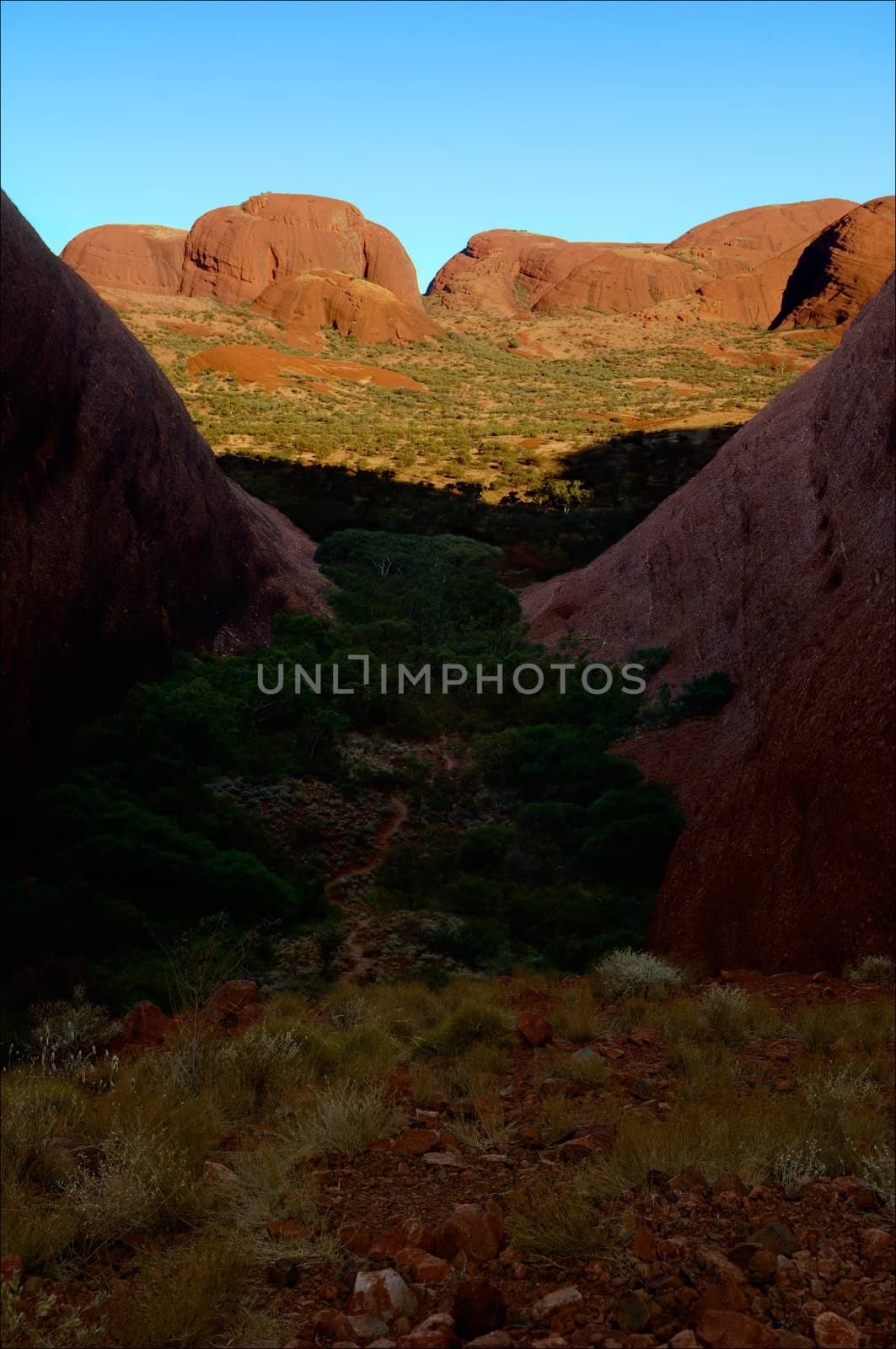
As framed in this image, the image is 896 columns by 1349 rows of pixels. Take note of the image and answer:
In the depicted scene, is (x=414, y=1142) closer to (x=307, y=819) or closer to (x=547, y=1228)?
(x=547, y=1228)

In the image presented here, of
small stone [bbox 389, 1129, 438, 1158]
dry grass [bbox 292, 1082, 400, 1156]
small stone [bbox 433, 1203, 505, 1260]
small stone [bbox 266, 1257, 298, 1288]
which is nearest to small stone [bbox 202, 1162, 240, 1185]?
dry grass [bbox 292, 1082, 400, 1156]

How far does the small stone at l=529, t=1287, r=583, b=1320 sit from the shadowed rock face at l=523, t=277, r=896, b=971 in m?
6.51

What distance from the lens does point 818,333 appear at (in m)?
77.7

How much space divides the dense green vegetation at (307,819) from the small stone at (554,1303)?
6.42 meters

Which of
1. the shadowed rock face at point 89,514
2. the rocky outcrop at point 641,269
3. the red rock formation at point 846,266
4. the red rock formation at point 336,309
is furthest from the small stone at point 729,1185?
the rocky outcrop at point 641,269

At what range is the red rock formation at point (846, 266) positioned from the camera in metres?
75.2

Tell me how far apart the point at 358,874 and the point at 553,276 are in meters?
126

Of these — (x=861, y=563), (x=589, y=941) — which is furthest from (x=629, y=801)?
(x=861, y=563)

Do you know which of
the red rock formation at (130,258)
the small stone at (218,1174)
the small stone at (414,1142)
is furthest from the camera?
the red rock formation at (130,258)

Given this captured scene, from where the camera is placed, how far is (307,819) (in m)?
14.3

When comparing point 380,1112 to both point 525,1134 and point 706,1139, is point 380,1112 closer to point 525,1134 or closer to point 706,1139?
point 525,1134

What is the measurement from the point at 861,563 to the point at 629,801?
5.10 metres

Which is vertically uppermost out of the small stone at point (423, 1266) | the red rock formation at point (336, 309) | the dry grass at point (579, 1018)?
the red rock formation at point (336, 309)

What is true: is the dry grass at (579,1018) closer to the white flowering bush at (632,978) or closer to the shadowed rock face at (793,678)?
the white flowering bush at (632,978)
